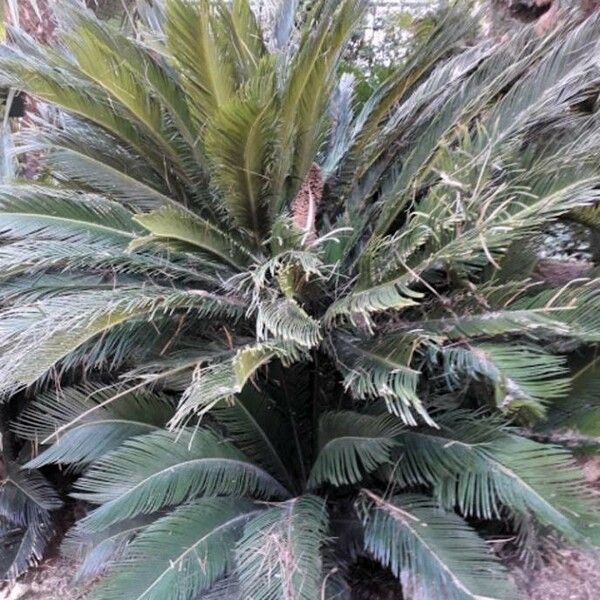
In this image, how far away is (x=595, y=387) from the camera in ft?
5.88

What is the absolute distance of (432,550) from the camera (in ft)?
5.08

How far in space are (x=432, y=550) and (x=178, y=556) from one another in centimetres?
73

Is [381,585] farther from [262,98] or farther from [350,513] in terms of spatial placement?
[262,98]

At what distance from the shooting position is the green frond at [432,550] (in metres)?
1.45

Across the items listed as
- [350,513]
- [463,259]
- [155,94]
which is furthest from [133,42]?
[350,513]

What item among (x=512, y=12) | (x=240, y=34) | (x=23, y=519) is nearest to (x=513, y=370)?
(x=240, y=34)

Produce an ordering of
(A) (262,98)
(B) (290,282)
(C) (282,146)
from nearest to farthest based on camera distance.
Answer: (A) (262,98) → (B) (290,282) → (C) (282,146)

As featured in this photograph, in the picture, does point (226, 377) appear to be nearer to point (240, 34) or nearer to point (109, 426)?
point (109, 426)

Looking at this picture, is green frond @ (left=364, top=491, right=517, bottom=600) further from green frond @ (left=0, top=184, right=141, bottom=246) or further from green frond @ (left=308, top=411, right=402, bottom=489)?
green frond @ (left=0, top=184, right=141, bottom=246)

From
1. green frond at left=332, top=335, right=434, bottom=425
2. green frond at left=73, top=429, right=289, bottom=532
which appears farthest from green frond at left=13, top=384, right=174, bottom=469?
green frond at left=332, top=335, right=434, bottom=425

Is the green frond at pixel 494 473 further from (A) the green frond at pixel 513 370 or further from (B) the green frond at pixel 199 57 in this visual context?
(B) the green frond at pixel 199 57

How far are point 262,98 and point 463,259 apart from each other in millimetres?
696

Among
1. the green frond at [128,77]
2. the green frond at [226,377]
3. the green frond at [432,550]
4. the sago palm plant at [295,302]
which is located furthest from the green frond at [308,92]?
the green frond at [432,550]

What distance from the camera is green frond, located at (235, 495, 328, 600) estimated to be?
150 centimetres
